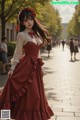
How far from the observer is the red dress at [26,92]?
209 inches

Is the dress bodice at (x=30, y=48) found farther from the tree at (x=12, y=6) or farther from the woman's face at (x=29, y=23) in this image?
the tree at (x=12, y=6)

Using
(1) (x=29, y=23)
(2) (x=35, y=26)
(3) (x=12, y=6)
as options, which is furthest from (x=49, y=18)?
(1) (x=29, y=23)

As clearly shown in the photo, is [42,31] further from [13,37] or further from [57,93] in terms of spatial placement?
[13,37]

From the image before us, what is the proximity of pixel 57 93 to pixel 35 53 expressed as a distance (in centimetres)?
481

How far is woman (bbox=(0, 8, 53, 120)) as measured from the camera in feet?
17.4

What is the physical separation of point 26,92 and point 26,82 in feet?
0.48

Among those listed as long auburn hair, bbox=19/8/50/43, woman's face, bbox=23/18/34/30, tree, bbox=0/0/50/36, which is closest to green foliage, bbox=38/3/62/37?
tree, bbox=0/0/50/36

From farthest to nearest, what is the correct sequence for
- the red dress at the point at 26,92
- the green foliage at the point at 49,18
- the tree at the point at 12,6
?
the green foliage at the point at 49,18
the tree at the point at 12,6
the red dress at the point at 26,92

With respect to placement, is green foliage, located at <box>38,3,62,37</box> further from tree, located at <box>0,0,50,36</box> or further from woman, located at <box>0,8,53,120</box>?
woman, located at <box>0,8,53,120</box>

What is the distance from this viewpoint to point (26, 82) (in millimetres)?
5340

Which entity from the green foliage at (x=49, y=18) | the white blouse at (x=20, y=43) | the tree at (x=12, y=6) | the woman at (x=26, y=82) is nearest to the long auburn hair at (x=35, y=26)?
the woman at (x=26, y=82)

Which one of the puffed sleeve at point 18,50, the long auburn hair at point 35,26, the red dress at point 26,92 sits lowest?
the red dress at point 26,92

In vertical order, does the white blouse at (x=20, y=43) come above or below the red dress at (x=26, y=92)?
above

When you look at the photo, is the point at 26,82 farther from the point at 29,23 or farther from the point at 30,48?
the point at 29,23
